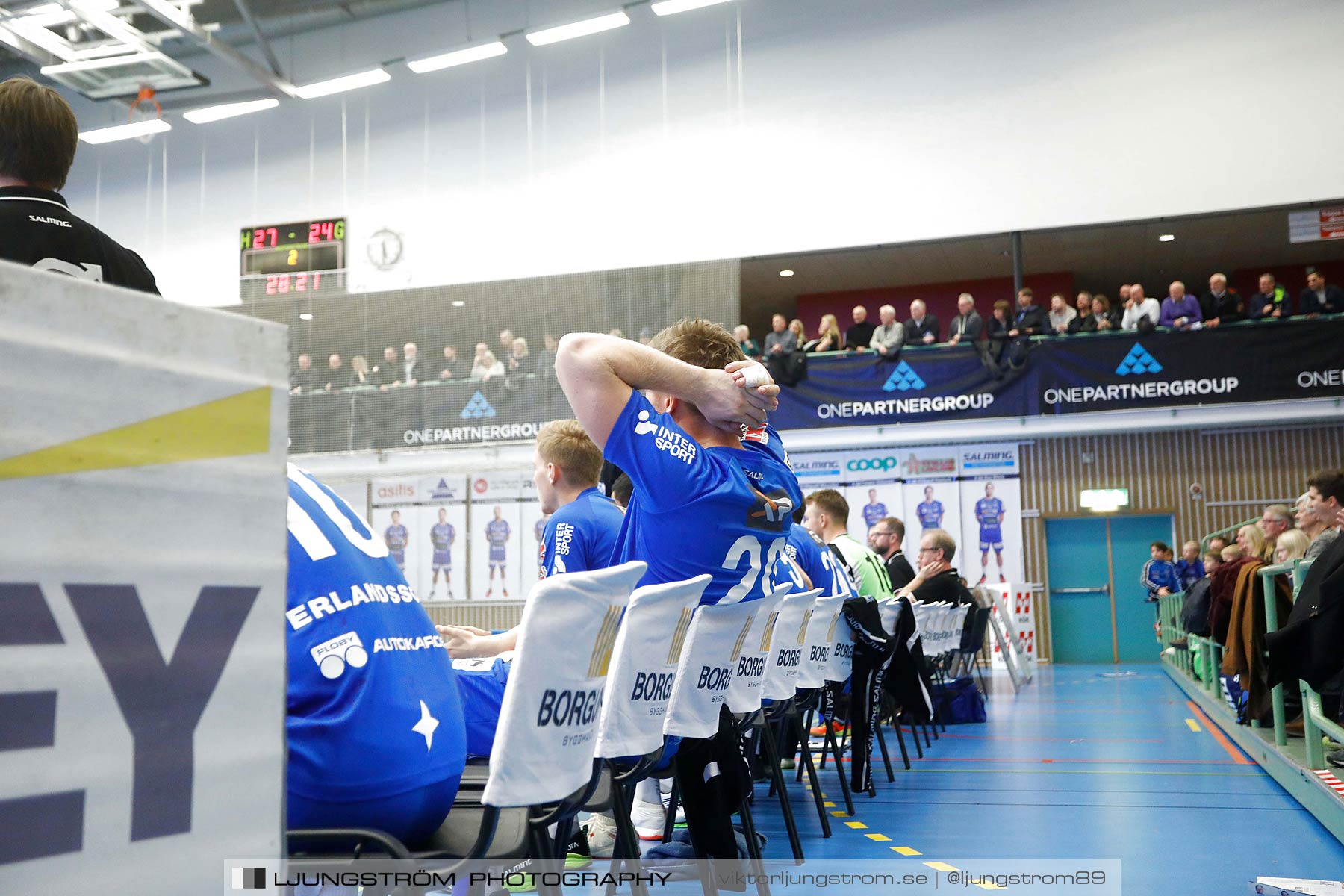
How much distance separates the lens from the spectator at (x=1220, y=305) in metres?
12.5

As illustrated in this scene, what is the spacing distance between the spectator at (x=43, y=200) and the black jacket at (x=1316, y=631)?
143 inches

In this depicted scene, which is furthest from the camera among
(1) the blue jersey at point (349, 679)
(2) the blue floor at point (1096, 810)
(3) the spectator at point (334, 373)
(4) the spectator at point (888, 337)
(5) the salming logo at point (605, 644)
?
(3) the spectator at point (334, 373)

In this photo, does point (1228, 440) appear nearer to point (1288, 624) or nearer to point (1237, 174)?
point (1237, 174)

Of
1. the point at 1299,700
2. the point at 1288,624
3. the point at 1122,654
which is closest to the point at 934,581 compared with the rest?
the point at 1299,700

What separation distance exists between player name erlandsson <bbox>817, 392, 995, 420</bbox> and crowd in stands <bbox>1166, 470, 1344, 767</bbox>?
17.0 feet

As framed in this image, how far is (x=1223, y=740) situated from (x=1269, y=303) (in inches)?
340

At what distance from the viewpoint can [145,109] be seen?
15.6 m

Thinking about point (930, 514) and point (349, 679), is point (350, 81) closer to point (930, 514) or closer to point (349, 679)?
point (930, 514)

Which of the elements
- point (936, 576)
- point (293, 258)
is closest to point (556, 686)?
point (936, 576)

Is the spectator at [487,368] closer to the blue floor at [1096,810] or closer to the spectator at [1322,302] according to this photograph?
the blue floor at [1096,810]

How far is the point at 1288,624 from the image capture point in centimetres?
366

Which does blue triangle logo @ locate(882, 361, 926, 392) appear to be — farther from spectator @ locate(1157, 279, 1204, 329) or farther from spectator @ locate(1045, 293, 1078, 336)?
spectator @ locate(1157, 279, 1204, 329)

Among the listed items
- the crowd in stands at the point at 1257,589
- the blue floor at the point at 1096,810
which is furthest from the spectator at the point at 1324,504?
the blue floor at the point at 1096,810

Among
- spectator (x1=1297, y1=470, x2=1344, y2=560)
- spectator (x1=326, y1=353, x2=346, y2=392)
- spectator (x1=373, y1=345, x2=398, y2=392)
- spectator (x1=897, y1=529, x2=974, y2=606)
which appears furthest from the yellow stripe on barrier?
spectator (x1=326, y1=353, x2=346, y2=392)
